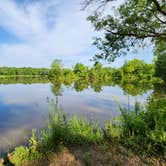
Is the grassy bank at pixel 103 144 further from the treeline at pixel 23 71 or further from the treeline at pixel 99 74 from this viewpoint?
the treeline at pixel 23 71

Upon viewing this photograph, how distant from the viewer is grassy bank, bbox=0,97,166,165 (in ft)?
10.5

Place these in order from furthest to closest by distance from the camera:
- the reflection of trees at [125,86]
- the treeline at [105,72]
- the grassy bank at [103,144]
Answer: the treeline at [105,72] → the reflection of trees at [125,86] → the grassy bank at [103,144]

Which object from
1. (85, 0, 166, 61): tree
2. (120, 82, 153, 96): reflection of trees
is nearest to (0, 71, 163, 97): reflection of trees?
(120, 82, 153, 96): reflection of trees

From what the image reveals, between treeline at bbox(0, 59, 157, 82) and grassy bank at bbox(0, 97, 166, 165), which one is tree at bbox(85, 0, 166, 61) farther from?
treeline at bbox(0, 59, 157, 82)

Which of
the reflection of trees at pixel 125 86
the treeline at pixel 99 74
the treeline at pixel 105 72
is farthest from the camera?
the treeline at pixel 105 72

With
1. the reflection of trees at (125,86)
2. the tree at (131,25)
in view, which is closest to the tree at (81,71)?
the reflection of trees at (125,86)

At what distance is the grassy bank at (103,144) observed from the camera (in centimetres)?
321

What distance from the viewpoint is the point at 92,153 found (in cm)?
346

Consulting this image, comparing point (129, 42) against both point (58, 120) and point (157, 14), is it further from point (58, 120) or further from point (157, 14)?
point (58, 120)

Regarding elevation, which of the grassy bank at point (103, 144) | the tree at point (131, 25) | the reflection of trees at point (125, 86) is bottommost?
the reflection of trees at point (125, 86)

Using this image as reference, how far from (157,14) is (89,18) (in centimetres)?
193

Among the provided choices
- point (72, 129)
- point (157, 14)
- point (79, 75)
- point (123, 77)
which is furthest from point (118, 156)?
point (79, 75)

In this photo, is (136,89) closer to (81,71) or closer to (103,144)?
(103,144)

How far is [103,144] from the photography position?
382cm
